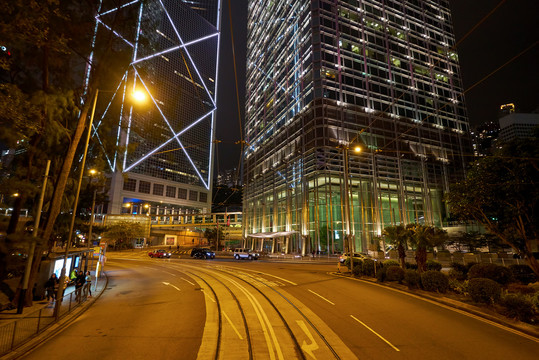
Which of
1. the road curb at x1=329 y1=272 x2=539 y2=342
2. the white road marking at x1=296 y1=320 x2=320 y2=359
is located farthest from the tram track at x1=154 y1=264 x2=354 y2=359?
the road curb at x1=329 y1=272 x2=539 y2=342

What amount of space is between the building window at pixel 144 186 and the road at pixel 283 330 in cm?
8687

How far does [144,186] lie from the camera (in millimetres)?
94438

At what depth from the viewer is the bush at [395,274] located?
57.8ft

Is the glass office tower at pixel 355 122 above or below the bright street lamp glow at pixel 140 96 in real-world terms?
above

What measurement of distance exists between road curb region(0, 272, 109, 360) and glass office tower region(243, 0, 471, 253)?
127ft

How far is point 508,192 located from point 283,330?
54.8ft

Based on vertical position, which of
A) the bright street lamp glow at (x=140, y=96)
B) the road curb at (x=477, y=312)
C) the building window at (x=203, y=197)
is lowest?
the road curb at (x=477, y=312)

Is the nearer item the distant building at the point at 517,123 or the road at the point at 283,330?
the road at the point at 283,330

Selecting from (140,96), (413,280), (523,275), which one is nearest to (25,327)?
(140,96)

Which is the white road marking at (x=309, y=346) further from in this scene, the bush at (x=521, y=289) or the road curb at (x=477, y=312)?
the bush at (x=521, y=289)

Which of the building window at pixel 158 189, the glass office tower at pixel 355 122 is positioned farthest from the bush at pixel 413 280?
the building window at pixel 158 189

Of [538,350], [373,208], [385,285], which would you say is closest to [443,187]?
[373,208]

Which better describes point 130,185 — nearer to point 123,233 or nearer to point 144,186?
A: point 144,186

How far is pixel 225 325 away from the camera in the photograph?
378 inches
